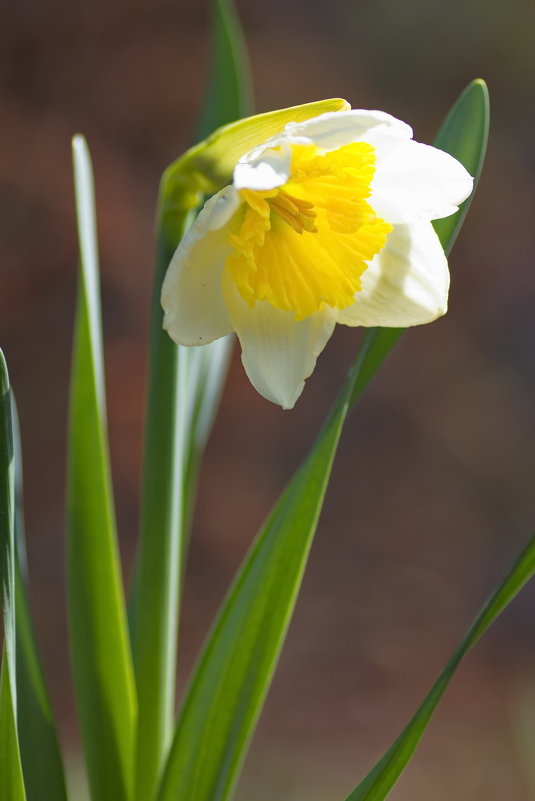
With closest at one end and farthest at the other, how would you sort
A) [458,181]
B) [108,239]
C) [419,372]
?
[458,181], [108,239], [419,372]

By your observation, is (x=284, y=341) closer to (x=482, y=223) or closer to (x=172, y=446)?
(x=172, y=446)

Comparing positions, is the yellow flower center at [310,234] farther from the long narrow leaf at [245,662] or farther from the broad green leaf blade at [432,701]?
the broad green leaf blade at [432,701]

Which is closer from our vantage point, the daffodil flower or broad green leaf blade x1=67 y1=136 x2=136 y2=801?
the daffodil flower

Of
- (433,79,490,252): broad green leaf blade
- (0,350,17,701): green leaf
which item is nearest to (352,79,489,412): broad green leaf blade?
(433,79,490,252): broad green leaf blade

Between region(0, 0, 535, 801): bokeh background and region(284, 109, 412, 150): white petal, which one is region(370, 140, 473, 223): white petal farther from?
region(0, 0, 535, 801): bokeh background

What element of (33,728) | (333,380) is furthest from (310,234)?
(333,380)

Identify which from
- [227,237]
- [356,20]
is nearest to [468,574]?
[356,20]

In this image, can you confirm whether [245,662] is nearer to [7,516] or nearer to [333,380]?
[7,516]
